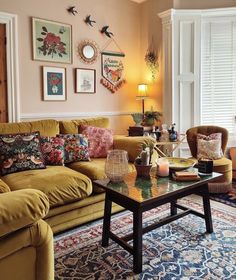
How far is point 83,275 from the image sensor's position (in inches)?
72.5

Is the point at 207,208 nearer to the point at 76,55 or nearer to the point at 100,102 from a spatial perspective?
the point at 100,102

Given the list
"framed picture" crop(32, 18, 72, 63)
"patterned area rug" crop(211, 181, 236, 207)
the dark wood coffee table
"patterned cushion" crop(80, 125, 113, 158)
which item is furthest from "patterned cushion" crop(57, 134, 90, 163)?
"patterned area rug" crop(211, 181, 236, 207)

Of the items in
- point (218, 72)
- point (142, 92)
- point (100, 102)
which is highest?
point (218, 72)

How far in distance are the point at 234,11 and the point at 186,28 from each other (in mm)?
715

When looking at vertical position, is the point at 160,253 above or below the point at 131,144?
below

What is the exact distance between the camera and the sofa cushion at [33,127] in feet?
9.60

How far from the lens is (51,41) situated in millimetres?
3613

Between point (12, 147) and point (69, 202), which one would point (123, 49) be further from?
point (69, 202)

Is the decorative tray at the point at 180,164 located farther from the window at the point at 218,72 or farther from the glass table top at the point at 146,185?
the window at the point at 218,72

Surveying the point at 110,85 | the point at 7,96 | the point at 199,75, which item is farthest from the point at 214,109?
the point at 7,96

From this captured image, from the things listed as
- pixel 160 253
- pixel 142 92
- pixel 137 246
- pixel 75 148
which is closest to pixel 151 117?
pixel 142 92

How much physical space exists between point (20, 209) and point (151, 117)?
3.30 metres

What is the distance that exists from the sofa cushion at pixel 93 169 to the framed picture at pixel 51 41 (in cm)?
158

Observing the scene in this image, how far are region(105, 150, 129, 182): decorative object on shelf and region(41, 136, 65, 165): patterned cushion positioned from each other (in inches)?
36.4
